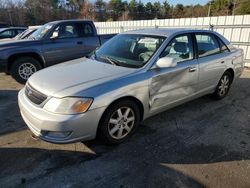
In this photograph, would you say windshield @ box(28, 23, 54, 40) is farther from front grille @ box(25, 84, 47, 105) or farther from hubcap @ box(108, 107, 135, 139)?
hubcap @ box(108, 107, 135, 139)

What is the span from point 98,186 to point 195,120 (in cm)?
229

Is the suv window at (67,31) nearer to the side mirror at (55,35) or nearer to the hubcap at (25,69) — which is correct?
the side mirror at (55,35)

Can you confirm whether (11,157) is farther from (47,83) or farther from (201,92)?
(201,92)

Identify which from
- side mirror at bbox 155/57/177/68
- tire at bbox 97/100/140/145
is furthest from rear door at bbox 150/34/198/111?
tire at bbox 97/100/140/145

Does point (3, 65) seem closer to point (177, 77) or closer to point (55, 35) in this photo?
point (55, 35)

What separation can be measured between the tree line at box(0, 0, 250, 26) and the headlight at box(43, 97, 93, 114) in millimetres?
25326

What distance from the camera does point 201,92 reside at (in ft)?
14.2

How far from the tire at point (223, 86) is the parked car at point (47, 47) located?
401cm

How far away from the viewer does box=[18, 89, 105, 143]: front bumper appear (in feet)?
8.47

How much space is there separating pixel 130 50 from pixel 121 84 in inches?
39.8

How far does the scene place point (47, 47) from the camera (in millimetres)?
6316

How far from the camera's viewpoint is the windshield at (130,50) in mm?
3438

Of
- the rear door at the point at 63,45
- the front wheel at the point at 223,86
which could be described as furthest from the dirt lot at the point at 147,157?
the rear door at the point at 63,45

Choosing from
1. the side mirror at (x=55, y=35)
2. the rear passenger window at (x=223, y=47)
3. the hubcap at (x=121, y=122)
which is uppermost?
the side mirror at (x=55, y=35)
